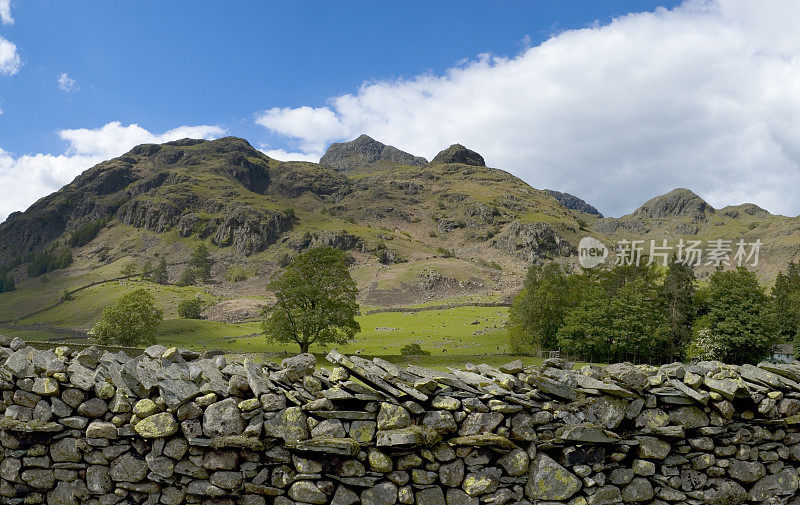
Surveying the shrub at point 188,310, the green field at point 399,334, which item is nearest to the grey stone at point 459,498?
the green field at point 399,334

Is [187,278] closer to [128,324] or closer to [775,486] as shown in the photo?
[128,324]

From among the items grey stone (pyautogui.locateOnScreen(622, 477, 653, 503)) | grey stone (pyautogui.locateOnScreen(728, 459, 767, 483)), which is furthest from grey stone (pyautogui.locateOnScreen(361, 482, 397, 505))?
grey stone (pyautogui.locateOnScreen(728, 459, 767, 483))

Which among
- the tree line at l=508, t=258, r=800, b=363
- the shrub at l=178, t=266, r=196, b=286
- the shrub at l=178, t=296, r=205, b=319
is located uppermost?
the tree line at l=508, t=258, r=800, b=363

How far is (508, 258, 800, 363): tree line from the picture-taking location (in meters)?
46.7

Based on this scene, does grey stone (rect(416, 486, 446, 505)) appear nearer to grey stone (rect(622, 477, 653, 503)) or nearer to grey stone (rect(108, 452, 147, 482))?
grey stone (rect(622, 477, 653, 503))

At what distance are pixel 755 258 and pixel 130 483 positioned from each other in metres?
254

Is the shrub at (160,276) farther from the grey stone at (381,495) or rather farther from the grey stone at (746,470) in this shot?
the grey stone at (746,470)

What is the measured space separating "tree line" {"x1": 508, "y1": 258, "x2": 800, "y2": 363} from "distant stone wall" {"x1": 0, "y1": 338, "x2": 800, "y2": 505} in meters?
43.4

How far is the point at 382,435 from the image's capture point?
7.03 metres

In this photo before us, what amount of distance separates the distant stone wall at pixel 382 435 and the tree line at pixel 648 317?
142 feet

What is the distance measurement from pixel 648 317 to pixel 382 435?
5289cm

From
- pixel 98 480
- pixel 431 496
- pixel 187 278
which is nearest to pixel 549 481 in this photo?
pixel 431 496

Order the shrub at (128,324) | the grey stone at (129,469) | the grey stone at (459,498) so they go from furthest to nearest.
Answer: the shrub at (128,324)
the grey stone at (129,469)
the grey stone at (459,498)

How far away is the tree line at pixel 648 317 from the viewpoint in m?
46.7
